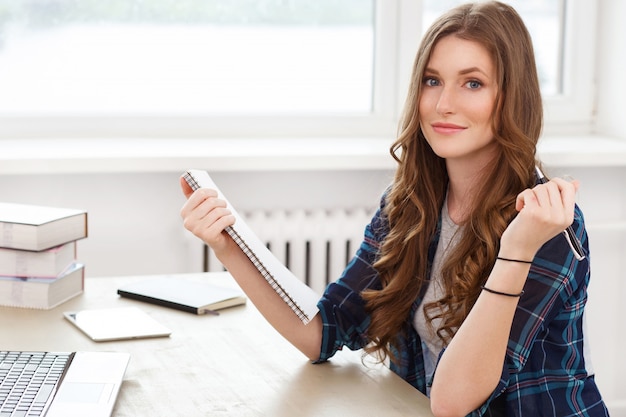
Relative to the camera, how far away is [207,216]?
140 centimetres

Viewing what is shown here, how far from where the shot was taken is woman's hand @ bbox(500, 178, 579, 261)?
1.21 meters

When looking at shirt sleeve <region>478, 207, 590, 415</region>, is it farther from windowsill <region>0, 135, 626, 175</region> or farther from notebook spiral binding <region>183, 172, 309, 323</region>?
windowsill <region>0, 135, 626, 175</region>

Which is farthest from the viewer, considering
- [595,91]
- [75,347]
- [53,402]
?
[595,91]

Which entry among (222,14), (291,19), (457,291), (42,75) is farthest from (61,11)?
(457,291)

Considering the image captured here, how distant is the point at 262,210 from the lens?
2.55m

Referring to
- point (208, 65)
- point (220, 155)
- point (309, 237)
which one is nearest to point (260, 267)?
point (220, 155)

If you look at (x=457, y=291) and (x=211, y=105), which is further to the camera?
(x=211, y=105)

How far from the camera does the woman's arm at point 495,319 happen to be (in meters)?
1.22

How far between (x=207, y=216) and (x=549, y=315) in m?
0.54

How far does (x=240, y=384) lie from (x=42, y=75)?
5.13 ft

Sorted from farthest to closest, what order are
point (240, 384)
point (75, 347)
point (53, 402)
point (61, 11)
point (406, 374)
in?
point (61, 11), point (406, 374), point (75, 347), point (240, 384), point (53, 402)

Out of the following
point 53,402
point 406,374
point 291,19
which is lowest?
point 406,374

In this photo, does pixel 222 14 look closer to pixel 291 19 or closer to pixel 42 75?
pixel 291 19

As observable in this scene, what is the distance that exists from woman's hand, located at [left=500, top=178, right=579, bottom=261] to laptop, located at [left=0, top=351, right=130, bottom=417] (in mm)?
571
